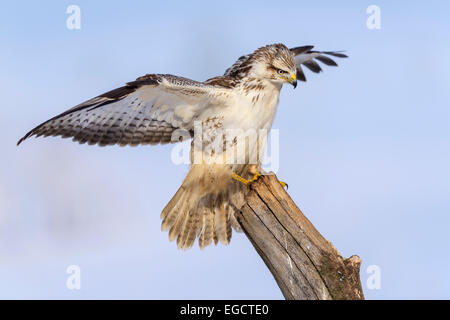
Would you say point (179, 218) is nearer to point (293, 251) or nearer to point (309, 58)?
point (293, 251)

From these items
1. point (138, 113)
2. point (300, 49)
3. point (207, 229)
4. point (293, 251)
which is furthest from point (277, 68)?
point (293, 251)

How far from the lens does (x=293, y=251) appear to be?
665 centimetres

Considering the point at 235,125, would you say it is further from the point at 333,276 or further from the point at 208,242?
the point at 333,276

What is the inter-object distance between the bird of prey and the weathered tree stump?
692 millimetres

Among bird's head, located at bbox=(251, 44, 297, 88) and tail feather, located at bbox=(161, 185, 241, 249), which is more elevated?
bird's head, located at bbox=(251, 44, 297, 88)

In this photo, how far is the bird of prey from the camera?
26.0ft

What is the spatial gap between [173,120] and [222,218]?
162 cm

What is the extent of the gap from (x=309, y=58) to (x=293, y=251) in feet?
15.1

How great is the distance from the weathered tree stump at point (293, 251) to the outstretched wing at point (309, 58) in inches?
137

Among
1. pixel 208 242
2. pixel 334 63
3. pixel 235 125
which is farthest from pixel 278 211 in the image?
pixel 334 63

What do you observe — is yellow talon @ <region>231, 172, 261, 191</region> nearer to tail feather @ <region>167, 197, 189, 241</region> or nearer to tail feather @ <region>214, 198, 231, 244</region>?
tail feather @ <region>214, 198, 231, 244</region>

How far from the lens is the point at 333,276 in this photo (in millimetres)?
6434

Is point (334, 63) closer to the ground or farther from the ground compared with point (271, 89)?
farther from the ground

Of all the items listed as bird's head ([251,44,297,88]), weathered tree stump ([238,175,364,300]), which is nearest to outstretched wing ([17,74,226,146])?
bird's head ([251,44,297,88])
